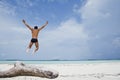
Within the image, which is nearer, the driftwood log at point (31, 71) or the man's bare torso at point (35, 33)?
the driftwood log at point (31, 71)

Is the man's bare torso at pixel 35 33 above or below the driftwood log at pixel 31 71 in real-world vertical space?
above

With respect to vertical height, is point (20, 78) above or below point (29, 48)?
below

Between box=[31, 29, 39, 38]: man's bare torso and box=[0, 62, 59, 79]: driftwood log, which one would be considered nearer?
box=[0, 62, 59, 79]: driftwood log

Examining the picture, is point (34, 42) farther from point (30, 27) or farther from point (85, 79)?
point (85, 79)

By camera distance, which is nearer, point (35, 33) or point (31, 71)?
point (31, 71)

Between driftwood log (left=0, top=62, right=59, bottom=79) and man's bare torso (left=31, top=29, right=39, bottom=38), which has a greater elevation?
man's bare torso (left=31, top=29, right=39, bottom=38)

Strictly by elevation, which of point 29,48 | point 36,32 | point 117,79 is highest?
point 36,32

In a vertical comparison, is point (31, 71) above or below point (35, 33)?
below

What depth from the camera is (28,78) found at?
8.73m

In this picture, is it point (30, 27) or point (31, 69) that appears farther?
point (30, 27)

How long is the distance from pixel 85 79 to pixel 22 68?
2705mm

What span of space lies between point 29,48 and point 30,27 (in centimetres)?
94

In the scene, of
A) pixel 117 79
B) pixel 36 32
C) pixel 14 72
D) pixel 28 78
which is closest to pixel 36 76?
pixel 28 78

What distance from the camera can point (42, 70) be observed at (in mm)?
8820
